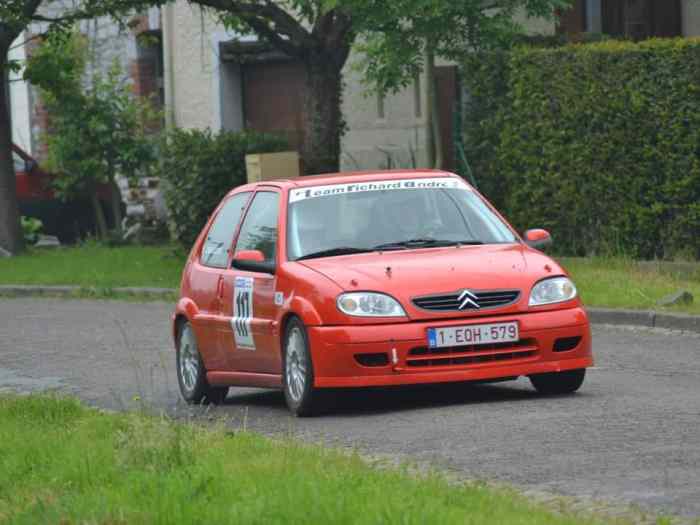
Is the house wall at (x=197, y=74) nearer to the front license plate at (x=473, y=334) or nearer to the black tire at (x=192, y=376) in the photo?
the black tire at (x=192, y=376)

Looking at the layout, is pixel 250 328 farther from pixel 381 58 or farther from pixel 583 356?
pixel 381 58

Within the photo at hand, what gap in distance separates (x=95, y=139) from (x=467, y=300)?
73.4 ft

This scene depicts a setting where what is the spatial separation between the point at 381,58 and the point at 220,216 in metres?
11.8

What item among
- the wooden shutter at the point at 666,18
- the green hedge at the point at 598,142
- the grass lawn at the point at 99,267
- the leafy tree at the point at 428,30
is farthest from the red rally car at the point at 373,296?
the wooden shutter at the point at 666,18

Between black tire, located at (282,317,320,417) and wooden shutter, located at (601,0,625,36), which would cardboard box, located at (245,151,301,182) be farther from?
black tire, located at (282,317,320,417)

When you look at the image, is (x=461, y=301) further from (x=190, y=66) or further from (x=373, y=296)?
(x=190, y=66)

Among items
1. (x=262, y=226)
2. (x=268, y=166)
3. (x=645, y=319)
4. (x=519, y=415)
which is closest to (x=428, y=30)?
(x=268, y=166)

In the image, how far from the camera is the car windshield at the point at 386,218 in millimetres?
11969

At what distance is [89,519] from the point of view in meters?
7.29

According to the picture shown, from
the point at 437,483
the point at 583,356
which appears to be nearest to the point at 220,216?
the point at 583,356

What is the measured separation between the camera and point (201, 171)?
25922 millimetres

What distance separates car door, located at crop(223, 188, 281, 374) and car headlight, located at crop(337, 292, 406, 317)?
0.75 metres

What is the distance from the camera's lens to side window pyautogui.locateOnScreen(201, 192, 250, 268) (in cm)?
1292

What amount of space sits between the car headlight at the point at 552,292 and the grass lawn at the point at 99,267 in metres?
12.9
